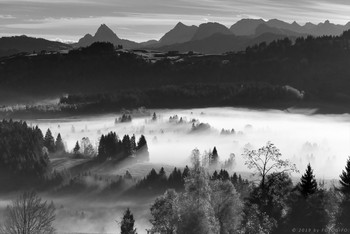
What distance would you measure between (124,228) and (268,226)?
3872cm

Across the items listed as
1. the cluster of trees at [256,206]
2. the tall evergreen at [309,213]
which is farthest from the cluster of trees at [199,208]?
the tall evergreen at [309,213]

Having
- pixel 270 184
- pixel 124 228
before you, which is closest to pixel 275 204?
pixel 270 184

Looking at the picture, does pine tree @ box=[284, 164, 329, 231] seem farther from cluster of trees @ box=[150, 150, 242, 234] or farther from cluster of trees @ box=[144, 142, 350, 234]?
cluster of trees @ box=[150, 150, 242, 234]

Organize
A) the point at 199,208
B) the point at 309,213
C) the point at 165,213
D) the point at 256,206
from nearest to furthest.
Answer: the point at 199,208
the point at 256,206
the point at 165,213
the point at 309,213

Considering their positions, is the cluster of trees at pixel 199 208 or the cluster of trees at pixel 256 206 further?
the cluster of trees at pixel 256 206

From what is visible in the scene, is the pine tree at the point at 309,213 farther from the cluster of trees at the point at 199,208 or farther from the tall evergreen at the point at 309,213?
the cluster of trees at the point at 199,208

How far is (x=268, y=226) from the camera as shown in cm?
8544

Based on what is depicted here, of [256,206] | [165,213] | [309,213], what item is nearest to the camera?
[256,206]

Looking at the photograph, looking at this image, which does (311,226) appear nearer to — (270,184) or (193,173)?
(270,184)

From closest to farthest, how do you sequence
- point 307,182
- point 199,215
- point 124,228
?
point 199,215
point 307,182
point 124,228

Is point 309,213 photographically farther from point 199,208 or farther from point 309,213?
point 199,208

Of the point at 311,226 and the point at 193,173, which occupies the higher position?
the point at 193,173

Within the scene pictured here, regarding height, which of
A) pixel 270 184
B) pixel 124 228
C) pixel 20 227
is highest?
pixel 270 184

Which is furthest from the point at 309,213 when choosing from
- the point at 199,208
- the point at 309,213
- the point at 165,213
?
the point at 165,213
